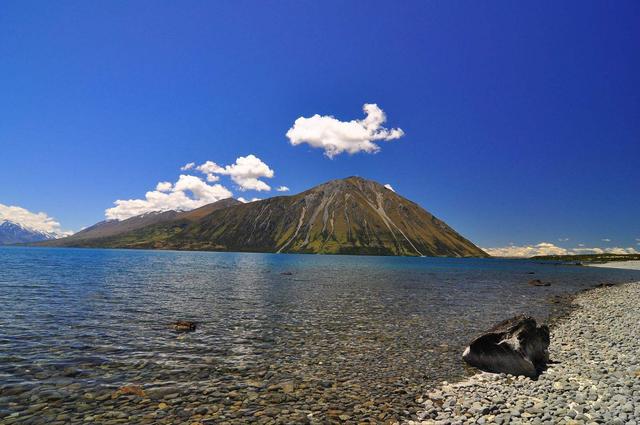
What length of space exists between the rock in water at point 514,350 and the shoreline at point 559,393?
0.63m

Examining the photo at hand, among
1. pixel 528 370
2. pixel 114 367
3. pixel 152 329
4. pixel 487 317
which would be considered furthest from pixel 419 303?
pixel 114 367

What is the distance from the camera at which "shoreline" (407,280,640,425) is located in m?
12.9

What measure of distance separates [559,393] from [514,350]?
3.66 m

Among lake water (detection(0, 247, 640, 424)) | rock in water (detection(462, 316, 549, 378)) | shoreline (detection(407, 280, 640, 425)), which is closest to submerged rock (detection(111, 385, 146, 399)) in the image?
lake water (detection(0, 247, 640, 424))

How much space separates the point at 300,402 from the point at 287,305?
2578 cm

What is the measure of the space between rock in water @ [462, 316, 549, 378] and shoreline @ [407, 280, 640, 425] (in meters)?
0.63

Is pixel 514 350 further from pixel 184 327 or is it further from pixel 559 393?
pixel 184 327

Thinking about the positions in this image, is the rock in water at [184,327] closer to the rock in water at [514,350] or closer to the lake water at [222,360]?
the lake water at [222,360]

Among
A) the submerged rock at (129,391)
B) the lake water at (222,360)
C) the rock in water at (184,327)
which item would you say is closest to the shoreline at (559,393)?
the lake water at (222,360)

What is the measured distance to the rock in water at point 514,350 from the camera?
18500 millimetres

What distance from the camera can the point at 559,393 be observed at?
15047 mm

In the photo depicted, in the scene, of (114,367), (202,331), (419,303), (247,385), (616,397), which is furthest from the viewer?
(419,303)

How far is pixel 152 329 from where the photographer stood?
26359 mm

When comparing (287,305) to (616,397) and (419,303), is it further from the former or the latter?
(616,397)
